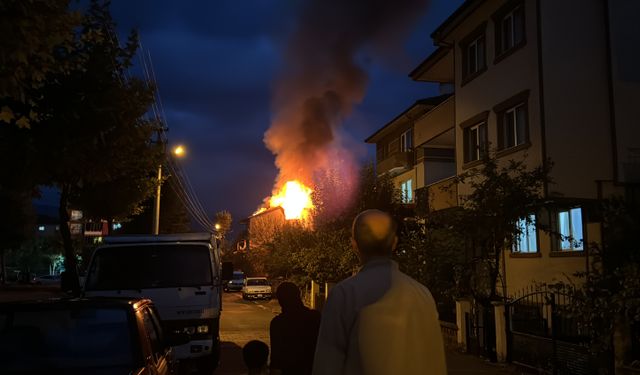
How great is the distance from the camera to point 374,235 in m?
2.80

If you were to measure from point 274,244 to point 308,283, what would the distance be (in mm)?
4623

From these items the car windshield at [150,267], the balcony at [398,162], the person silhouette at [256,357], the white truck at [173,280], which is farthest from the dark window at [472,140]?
the person silhouette at [256,357]

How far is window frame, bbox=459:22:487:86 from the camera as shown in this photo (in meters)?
18.5

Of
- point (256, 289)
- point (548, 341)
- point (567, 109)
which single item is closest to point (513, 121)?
point (567, 109)

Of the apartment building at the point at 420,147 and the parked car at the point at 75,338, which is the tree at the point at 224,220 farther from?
the parked car at the point at 75,338

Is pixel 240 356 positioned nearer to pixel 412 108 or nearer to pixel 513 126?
pixel 513 126

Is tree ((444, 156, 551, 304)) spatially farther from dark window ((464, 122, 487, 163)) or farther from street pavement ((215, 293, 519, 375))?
dark window ((464, 122, 487, 163))

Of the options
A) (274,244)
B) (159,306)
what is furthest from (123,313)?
(274,244)

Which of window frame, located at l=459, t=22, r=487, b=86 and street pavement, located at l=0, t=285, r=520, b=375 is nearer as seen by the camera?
street pavement, located at l=0, t=285, r=520, b=375

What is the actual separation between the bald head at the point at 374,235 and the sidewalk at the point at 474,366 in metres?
8.43

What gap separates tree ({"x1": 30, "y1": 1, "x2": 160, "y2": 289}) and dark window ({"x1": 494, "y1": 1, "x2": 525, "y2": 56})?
381 inches

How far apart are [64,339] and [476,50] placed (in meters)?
16.8

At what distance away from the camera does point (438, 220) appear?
42.1 ft

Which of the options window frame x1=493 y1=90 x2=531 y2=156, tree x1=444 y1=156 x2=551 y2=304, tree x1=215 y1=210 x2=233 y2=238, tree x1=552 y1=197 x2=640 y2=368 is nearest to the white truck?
tree x1=444 y1=156 x2=551 y2=304
